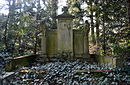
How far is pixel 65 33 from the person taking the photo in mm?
8117

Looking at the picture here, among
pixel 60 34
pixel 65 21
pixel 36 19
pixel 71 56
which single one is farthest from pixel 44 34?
pixel 36 19

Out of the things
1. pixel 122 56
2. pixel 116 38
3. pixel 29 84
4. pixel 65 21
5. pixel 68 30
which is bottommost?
pixel 29 84

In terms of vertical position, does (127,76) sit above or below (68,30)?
below

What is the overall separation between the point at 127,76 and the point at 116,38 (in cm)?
303

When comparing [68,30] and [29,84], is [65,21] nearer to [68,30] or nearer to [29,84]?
[68,30]

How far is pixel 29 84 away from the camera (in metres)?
4.16

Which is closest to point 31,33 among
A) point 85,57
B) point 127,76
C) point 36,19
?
point 36,19

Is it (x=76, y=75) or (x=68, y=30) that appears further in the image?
(x=68, y=30)

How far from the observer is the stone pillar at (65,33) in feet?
26.3

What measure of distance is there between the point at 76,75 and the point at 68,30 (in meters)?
3.97

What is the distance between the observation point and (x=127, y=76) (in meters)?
4.00

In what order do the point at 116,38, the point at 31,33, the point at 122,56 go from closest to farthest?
the point at 122,56, the point at 116,38, the point at 31,33

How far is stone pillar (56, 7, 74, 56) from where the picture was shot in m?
8.01

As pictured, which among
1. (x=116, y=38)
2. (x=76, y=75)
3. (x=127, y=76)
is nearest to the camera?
(x=127, y=76)
